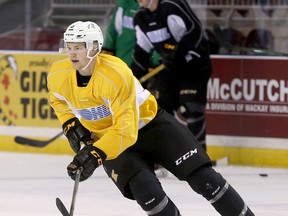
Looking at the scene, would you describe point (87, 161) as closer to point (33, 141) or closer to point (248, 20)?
point (248, 20)

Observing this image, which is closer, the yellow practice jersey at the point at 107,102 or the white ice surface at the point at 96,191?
the yellow practice jersey at the point at 107,102

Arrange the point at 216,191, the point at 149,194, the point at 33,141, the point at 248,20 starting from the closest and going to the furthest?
1. the point at 149,194
2. the point at 216,191
3. the point at 248,20
4. the point at 33,141

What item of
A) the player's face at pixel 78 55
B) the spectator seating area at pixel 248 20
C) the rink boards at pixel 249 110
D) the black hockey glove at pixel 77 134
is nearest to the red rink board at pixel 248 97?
the rink boards at pixel 249 110

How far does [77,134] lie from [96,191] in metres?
1.93

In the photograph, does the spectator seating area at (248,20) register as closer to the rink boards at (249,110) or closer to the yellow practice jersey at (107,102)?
the rink boards at (249,110)

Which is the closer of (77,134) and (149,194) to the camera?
(149,194)

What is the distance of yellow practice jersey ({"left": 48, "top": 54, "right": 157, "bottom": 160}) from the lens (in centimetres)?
432

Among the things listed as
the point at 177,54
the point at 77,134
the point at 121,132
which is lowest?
the point at 177,54

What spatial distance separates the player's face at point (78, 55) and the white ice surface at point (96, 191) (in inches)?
56.8

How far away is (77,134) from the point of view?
182 inches

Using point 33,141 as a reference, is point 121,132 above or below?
above

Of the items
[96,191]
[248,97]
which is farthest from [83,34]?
[248,97]

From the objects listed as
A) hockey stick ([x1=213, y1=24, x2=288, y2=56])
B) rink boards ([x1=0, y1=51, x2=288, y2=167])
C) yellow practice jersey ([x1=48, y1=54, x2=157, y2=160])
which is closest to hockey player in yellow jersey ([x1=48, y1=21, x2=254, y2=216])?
yellow practice jersey ([x1=48, y1=54, x2=157, y2=160])

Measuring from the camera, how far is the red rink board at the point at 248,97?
7.63 m
